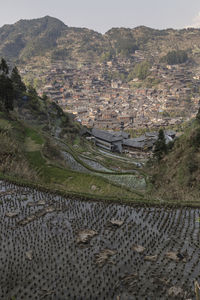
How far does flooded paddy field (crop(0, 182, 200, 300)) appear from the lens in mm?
4590

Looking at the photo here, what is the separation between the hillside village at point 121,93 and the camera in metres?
79.1

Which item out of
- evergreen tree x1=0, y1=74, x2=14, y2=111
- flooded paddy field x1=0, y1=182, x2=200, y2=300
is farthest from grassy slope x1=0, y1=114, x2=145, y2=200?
evergreen tree x1=0, y1=74, x2=14, y2=111

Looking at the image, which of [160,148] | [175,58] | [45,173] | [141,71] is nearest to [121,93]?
[141,71]

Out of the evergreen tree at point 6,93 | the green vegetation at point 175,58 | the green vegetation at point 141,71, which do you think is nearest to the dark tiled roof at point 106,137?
the evergreen tree at point 6,93

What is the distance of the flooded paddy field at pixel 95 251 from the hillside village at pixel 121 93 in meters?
61.9

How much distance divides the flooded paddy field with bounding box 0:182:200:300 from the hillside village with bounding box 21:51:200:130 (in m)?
61.9

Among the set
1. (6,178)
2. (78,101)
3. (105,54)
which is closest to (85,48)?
(105,54)

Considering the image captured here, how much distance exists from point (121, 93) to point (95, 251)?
113495 millimetres

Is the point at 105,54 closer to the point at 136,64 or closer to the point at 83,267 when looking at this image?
the point at 136,64

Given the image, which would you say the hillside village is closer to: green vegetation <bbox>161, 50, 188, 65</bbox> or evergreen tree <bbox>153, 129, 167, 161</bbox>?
green vegetation <bbox>161, 50, 188, 65</bbox>

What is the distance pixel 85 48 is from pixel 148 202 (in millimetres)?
170912

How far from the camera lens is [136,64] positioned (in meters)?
141

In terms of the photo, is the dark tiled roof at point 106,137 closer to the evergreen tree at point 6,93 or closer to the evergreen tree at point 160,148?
the evergreen tree at point 160,148

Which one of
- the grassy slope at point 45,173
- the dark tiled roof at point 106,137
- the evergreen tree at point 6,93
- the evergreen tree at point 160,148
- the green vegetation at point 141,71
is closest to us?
the grassy slope at point 45,173
